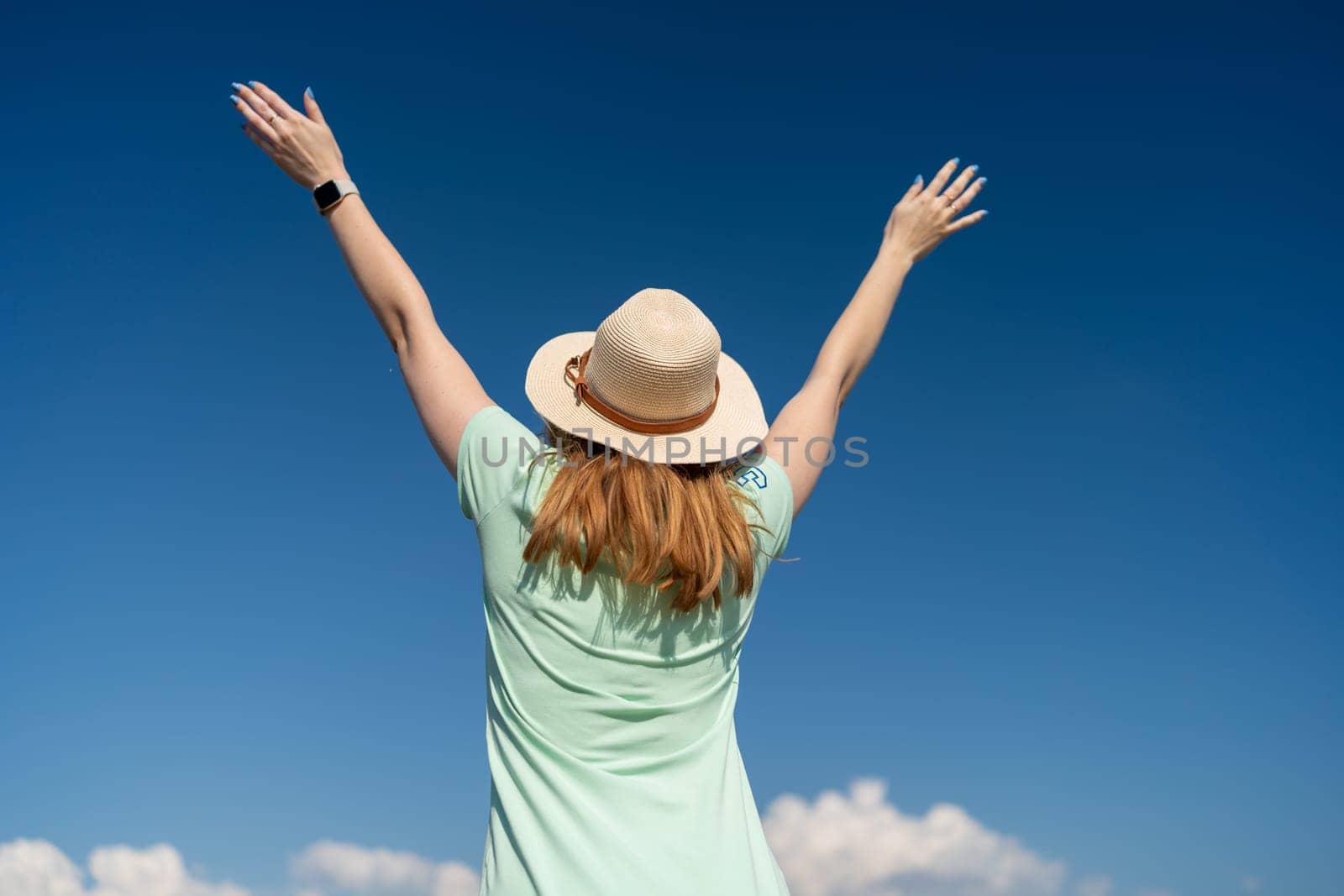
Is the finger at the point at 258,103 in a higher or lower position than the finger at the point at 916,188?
lower

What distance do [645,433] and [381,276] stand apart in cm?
102

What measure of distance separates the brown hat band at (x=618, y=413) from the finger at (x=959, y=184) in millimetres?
1718

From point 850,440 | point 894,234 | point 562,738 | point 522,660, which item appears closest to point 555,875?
point 562,738

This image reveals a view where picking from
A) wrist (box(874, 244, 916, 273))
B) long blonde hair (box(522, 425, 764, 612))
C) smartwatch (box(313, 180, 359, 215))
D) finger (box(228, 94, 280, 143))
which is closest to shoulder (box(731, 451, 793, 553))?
long blonde hair (box(522, 425, 764, 612))

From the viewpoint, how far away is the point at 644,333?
3527mm

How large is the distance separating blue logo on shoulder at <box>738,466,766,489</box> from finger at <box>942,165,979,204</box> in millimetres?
1836

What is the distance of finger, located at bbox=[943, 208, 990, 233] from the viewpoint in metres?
4.89

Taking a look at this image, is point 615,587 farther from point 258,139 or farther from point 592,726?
point 258,139

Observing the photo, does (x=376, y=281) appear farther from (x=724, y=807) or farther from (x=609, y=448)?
(x=724, y=807)

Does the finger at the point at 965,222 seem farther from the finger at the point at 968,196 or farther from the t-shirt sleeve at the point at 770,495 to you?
the t-shirt sleeve at the point at 770,495

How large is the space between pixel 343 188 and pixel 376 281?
1.20 ft

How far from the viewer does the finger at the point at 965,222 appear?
4.89 meters

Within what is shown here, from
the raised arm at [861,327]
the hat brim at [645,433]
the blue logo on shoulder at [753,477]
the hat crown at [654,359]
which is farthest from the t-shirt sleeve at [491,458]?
the raised arm at [861,327]

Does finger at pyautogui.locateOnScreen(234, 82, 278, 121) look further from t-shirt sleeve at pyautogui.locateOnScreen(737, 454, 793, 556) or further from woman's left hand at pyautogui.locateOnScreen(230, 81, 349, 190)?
t-shirt sleeve at pyautogui.locateOnScreen(737, 454, 793, 556)
